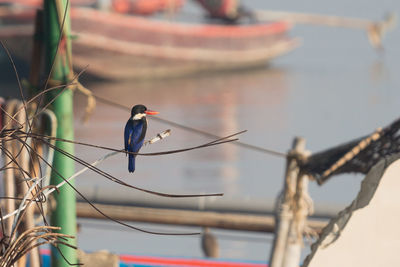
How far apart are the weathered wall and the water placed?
6058 mm

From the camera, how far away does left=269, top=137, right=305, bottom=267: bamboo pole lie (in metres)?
9.99

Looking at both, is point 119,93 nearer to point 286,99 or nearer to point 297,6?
point 286,99

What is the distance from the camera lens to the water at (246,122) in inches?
829

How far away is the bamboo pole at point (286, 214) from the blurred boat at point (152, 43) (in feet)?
138

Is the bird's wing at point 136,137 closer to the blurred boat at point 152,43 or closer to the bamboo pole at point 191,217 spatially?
the bamboo pole at point 191,217

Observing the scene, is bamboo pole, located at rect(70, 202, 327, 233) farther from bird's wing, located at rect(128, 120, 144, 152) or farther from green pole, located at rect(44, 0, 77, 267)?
bird's wing, located at rect(128, 120, 144, 152)

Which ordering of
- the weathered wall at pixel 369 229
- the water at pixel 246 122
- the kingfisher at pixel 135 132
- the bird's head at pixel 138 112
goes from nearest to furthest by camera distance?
the kingfisher at pixel 135 132
the bird's head at pixel 138 112
the weathered wall at pixel 369 229
the water at pixel 246 122

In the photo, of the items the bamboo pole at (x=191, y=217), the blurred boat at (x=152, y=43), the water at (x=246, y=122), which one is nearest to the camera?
the bamboo pole at (x=191, y=217)

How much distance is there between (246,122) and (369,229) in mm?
36377

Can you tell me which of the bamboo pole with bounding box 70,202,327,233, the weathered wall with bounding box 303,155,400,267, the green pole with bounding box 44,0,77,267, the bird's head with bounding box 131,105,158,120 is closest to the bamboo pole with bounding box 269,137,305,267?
the bamboo pole with bounding box 70,202,327,233

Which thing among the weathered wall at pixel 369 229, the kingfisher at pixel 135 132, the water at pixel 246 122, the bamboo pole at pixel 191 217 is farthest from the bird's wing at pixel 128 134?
the water at pixel 246 122

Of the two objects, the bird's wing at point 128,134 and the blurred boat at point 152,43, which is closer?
the bird's wing at point 128,134

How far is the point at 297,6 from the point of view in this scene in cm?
13738

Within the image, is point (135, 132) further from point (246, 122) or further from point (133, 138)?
point (246, 122)
